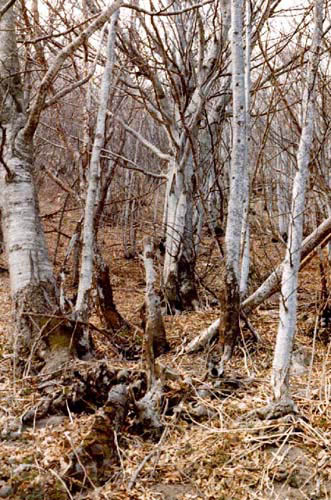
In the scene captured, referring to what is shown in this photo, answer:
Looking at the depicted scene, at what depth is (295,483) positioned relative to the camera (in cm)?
203

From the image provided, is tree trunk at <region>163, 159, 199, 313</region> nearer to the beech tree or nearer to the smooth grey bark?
the smooth grey bark

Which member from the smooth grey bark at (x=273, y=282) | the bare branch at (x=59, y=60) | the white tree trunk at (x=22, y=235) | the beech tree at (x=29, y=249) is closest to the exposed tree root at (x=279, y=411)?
the smooth grey bark at (x=273, y=282)

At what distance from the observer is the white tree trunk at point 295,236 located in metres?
2.44

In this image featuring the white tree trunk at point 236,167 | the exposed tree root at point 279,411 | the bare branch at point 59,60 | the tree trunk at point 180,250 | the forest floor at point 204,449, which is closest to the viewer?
the forest floor at point 204,449

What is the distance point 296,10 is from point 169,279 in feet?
12.2

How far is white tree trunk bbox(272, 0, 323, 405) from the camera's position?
2436 millimetres

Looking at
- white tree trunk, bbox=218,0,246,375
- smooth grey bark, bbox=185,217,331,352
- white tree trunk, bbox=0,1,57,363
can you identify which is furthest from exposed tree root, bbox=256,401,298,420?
white tree trunk, bbox=0,1,57,363

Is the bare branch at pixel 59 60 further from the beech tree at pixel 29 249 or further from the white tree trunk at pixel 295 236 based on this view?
the white tree trunk at pixel 295 236

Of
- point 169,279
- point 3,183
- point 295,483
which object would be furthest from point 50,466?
point 169,279

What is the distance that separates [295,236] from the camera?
2.44 meters

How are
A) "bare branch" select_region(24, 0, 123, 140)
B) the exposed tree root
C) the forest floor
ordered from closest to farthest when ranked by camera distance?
the forest floor, the exposed tree root, "bare branch" select_region(24, 0, 123, 140)

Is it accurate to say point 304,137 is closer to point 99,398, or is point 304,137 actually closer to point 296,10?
point 99,398

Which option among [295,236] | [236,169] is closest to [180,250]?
A: [236,169]

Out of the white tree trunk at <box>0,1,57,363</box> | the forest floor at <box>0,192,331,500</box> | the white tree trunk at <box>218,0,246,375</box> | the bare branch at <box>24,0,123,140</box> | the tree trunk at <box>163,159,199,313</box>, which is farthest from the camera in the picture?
the tree trunk at <box>163,159,199,313</box>
